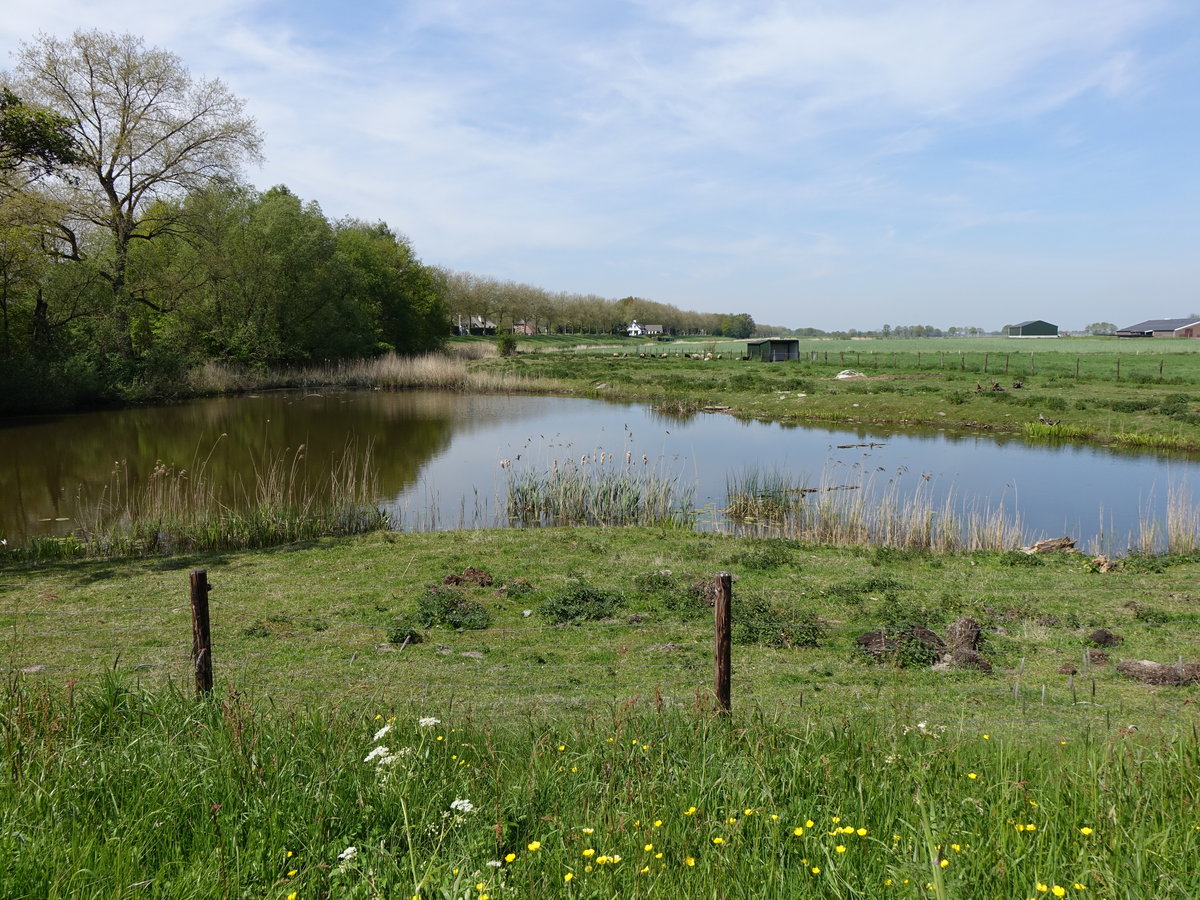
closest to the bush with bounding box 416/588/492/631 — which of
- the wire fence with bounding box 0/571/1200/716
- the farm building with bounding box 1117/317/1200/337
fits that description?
the wire fence with bounding box 0/571/1200/716

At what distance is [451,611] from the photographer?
866 cm

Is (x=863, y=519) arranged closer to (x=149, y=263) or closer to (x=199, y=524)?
(x=199, y=524)

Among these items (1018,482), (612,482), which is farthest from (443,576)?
(1018,482)

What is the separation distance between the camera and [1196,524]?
41.8ft

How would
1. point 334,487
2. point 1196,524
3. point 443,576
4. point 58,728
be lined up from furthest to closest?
point 334,487
point 1196,524
point 443,576
point 58,728

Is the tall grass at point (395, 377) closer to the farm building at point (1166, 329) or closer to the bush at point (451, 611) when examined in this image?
the bush at point (451, 611)

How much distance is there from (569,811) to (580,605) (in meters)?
5.55

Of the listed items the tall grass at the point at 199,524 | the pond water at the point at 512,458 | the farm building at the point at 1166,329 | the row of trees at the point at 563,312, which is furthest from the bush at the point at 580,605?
the farm building at the point at 1166,329

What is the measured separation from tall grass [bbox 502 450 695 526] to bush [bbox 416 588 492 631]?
5547 mm

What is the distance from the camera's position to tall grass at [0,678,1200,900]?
2771mm

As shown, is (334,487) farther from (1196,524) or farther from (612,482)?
(1196,524)

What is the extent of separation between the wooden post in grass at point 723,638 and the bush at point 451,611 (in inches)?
167

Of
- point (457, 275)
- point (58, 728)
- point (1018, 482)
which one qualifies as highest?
point (457, 275)

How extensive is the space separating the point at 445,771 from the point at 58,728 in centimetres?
196
